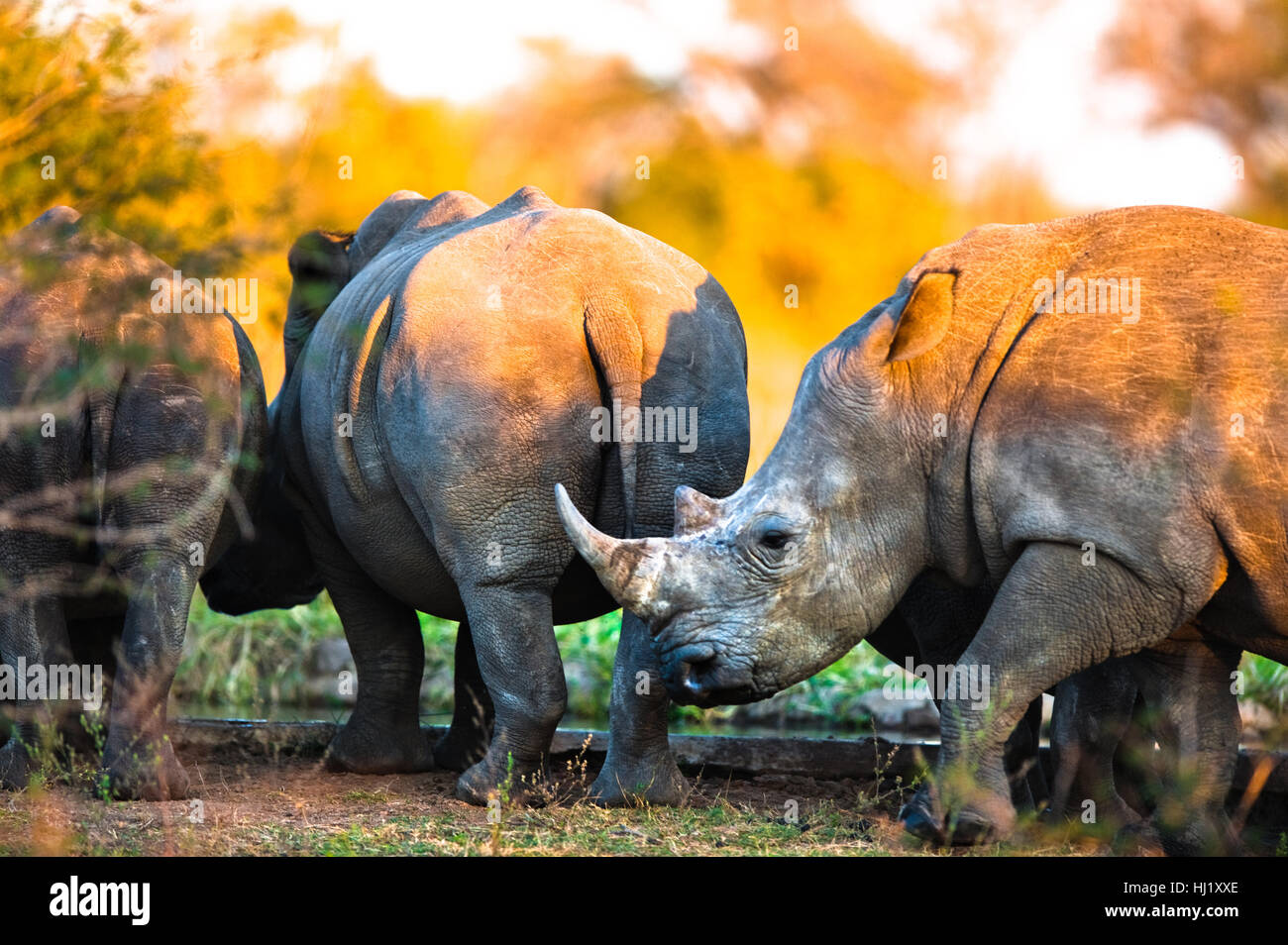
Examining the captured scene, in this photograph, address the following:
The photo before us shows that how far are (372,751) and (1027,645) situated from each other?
3307 mm

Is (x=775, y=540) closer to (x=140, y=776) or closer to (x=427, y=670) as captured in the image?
(x=140, y=776)

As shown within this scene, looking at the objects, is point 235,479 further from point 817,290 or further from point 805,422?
point 817,290

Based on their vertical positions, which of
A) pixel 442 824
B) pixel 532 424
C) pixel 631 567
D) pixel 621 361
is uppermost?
pixel 621 361

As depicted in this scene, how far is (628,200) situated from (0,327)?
90.5 ft

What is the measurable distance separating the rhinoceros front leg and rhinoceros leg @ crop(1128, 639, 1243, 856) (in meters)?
0.51

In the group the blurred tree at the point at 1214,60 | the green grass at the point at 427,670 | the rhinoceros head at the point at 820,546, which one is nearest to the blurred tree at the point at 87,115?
the rhinoceros head at the point at 820,546

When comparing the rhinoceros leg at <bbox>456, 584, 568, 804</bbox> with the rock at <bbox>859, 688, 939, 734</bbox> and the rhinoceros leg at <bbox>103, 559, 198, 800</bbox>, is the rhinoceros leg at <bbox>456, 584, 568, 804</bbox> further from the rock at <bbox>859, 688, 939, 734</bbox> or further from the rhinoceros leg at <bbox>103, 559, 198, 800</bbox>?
the rock at <bbox>859, 688, 939, 734</bbox>

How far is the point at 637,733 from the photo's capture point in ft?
20.4

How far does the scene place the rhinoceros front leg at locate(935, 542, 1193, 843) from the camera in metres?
5.14

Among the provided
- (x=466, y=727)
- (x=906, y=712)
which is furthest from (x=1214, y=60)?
(x=466, y=727)

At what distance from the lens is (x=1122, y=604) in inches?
202

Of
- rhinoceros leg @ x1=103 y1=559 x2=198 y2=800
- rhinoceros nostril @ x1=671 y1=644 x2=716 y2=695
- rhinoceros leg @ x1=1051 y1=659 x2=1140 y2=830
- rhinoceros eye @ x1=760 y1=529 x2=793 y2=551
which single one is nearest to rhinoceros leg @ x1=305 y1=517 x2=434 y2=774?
rhinoceros leg @ x1=103 y1=559 x2=198 y2=800

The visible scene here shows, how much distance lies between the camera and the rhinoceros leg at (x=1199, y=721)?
5.59 m

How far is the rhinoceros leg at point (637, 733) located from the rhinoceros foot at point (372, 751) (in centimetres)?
147
